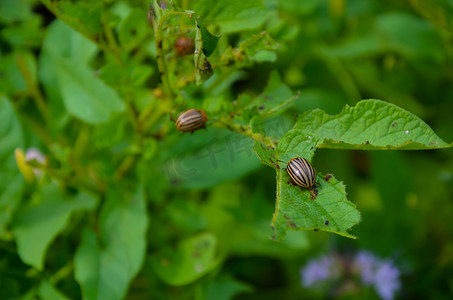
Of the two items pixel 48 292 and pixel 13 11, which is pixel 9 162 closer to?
pixel 48 292

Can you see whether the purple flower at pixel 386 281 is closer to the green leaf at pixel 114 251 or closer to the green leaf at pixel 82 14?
the green leaf at pixel 114 251

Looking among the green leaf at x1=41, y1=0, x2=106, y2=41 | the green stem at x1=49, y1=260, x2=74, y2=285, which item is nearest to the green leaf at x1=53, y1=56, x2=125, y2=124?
the green leaf at x1=41, y1=0, x2=106, y2=41

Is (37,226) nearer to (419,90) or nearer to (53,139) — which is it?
(53,139)

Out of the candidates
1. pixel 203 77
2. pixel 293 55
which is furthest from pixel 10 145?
pixel 293 55

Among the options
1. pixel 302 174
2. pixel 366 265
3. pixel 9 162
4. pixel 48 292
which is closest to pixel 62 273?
pixel 48 292

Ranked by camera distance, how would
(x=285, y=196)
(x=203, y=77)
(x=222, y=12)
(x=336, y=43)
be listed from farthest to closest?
1. (x=336, y=43)
2. (x=222, y=12)
3. (x=203, y=77)
4. (x=285, y=196)

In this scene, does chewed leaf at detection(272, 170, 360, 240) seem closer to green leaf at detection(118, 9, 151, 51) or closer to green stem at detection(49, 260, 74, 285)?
green leaf at detection(118, 9, 151, 51)
